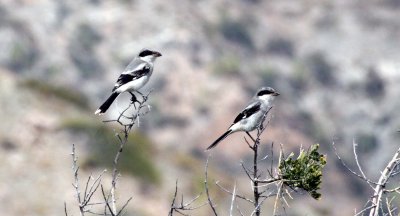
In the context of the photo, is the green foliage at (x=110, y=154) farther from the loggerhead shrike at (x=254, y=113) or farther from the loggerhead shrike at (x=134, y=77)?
the loggerhead shrike at (x=254, y=113)

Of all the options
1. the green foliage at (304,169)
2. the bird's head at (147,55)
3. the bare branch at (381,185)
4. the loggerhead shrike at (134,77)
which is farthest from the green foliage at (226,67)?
the bare branch at (381,185)

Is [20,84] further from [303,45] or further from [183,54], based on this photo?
[303,45]

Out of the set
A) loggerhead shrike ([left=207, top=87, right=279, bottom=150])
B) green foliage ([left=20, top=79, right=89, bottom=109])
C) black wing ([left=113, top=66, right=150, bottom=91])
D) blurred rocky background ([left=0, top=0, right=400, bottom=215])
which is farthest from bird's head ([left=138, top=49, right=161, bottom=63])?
blurred rocky background ([left=0, top=0, right=400, bottom=215])

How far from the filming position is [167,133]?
215 feet

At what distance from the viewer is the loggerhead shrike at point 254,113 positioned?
11.9m

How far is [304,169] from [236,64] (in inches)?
2553

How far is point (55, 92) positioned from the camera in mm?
38125

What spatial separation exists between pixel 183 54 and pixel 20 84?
35.6m

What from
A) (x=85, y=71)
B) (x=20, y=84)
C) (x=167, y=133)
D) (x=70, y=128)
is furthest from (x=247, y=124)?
(x=85, y=71)

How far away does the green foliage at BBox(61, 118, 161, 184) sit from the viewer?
33094 millimetres

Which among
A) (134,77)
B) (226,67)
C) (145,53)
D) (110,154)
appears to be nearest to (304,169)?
(134,77)

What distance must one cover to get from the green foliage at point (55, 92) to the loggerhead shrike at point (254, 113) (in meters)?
26.0

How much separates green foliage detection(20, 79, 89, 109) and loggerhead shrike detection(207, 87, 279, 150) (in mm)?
25982

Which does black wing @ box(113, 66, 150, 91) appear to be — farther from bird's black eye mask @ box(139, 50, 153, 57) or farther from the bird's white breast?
bird's black eye mask @ box(139, 50, 153, 57)
